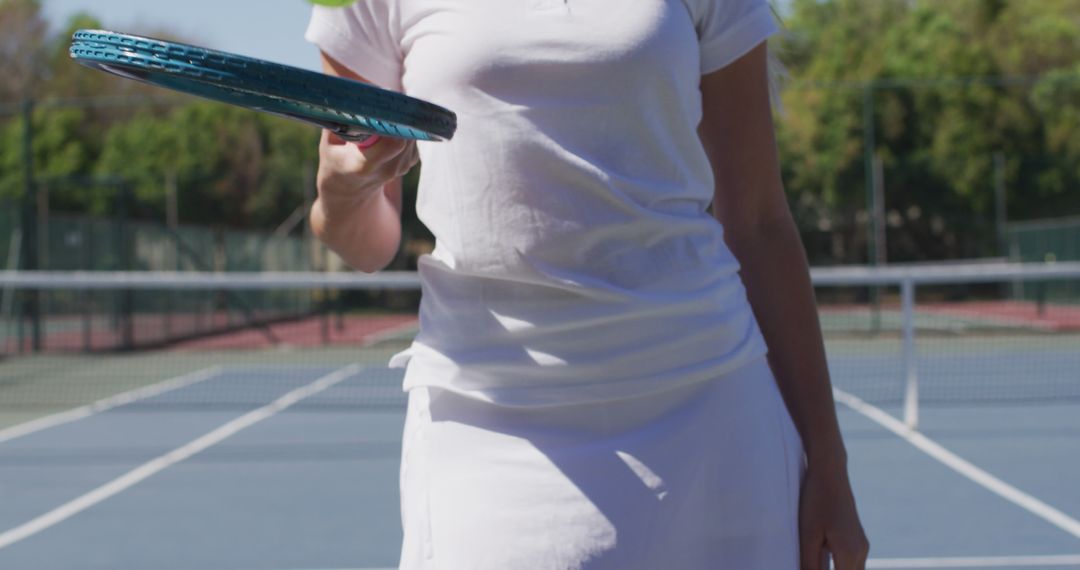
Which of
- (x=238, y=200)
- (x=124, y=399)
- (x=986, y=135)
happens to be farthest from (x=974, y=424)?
(x=238, y=200)

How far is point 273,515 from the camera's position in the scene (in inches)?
205

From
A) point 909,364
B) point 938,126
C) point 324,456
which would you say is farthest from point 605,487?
point 938,126

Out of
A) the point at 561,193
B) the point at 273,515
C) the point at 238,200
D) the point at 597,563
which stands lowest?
the point at 273,515

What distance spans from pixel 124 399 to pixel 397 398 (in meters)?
2.35

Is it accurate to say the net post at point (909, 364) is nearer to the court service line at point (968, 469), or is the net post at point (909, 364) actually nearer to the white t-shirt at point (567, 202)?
the court service line at point (968, 469)

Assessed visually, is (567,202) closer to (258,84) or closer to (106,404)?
(258,84)

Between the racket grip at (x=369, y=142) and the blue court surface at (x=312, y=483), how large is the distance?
352 centimetres

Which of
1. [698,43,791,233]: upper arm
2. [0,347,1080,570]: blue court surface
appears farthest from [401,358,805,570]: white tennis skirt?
[0,347,1080,570]: blue court surface

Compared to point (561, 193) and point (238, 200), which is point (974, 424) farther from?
point (238, 200)

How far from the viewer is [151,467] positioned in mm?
6434

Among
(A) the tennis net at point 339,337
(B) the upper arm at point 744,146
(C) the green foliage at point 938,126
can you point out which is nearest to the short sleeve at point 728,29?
(B) the upper arm at point 744,146

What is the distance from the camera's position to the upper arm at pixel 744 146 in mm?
1200

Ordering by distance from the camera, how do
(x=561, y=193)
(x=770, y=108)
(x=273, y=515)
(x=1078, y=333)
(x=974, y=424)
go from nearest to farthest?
(x=561, y=193), (x=770, y=108), (x=273, y=515), (x=974, y=424), (x=1078, y=333)

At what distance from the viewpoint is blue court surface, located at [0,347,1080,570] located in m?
4.52
